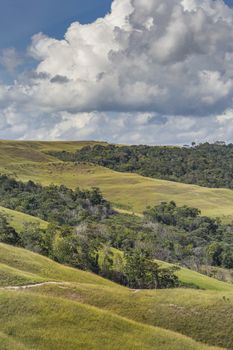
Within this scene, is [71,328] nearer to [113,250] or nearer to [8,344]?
[8,344]

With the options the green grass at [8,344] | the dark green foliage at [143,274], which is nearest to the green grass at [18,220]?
the dark green foliage at [143,274]

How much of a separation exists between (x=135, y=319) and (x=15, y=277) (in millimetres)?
13507

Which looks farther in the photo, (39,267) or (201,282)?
(201,282)

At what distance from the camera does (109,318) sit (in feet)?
141

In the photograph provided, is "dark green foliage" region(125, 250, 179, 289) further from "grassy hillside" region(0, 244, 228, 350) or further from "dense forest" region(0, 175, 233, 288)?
"grassy hillside" region(0, 244, 228, 350)

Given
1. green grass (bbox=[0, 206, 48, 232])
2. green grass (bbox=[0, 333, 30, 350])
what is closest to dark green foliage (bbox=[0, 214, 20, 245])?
green grass (bbox=[0, 206, 48, 232])

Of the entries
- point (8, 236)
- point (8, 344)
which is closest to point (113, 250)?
point (8, 236)

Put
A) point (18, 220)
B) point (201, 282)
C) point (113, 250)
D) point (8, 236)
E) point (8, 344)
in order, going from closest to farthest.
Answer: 1. point (8, 344)
2. point (8, 236)
3. point (201, 282)
4. point (113, 250)
5. point (18, 220)

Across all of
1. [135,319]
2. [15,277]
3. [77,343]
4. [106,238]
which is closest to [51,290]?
[15,277]

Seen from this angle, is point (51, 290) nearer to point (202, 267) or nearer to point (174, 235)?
point (202, 267)

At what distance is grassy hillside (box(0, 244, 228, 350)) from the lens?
38.7 meters

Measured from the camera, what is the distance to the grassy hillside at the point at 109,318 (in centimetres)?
3866

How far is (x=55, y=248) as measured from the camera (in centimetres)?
10762

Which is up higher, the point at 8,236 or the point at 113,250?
the point at 8,236
